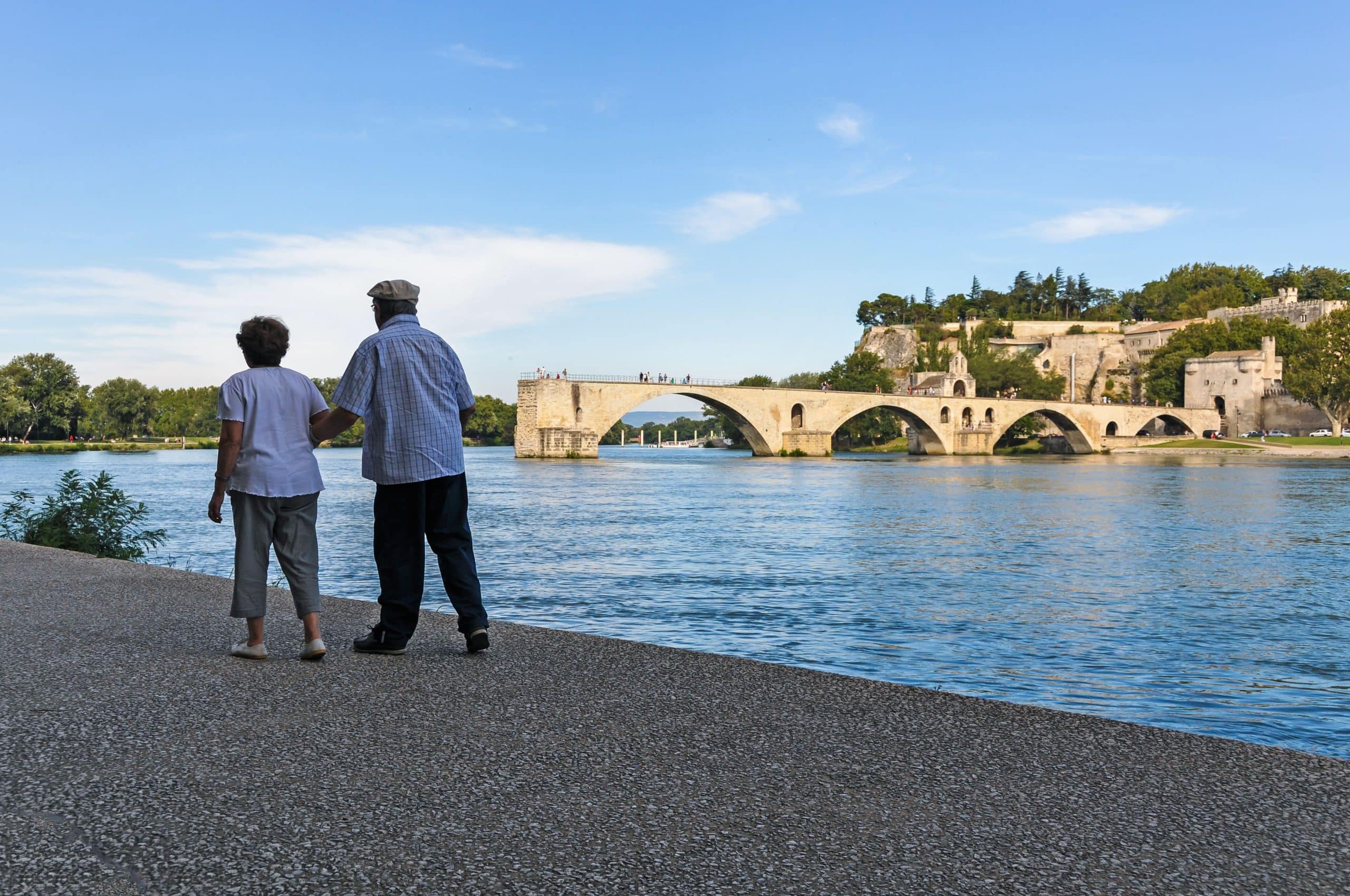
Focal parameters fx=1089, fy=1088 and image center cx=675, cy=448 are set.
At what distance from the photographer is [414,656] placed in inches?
196

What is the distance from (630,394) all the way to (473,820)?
62977mm

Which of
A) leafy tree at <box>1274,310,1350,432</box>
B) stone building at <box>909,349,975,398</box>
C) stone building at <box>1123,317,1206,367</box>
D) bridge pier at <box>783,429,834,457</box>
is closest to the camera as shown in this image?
bridge pier at <box>783,429,834,457</box>

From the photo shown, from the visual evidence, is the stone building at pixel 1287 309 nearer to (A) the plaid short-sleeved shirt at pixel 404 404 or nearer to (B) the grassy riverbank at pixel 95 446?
(B) the grassy riverbank at pixel 95 446

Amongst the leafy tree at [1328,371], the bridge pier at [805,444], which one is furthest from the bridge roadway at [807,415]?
the leafy tree at [1328,371]

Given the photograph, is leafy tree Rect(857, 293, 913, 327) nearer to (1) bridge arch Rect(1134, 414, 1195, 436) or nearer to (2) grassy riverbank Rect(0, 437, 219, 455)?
(1) bridge arch Rect(1134, 414, 1195, 436)

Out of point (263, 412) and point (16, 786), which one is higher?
point (263, 412)

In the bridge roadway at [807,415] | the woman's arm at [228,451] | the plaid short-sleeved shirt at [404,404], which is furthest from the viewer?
the bridge roadway at [807,415]

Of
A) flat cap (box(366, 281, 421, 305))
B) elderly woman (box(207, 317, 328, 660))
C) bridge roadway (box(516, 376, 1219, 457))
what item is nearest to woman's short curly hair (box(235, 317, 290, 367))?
elderly woman (box(207, 317, 328, 660))

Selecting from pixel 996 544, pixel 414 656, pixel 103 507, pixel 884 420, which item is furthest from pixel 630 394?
pixel 414 656

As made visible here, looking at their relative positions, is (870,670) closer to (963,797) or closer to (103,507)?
(963,797)

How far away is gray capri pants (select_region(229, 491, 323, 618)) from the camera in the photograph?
187 inches

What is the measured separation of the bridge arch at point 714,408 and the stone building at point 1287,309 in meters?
52.9

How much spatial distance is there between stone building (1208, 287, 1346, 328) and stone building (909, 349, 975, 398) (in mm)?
25280

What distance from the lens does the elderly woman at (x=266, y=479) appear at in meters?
4.76
